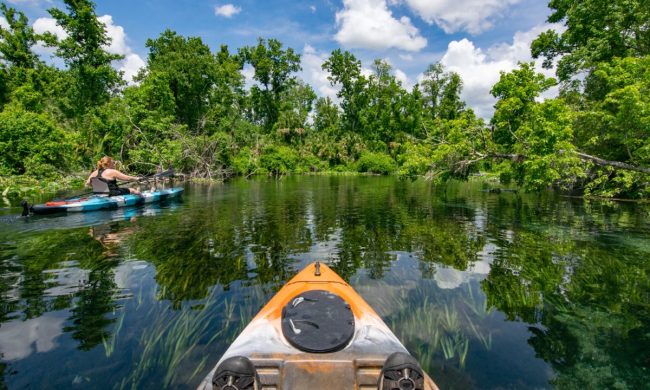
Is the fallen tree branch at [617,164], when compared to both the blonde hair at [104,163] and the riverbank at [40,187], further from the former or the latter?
the blonde hair at [104,163]

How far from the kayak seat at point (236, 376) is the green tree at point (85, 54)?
140 ft

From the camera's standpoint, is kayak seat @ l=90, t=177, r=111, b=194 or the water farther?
kayak seat @ l=90, t=177, r=111, b=194

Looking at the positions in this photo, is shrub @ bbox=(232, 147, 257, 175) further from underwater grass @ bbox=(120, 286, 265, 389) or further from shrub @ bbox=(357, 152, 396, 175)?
underwater grass @ bbox=(120, 286, 265, 389)

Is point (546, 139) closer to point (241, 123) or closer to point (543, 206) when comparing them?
point (543, 206)

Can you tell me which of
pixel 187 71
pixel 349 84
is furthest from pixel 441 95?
pixel 187 71

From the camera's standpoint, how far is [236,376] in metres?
2.74

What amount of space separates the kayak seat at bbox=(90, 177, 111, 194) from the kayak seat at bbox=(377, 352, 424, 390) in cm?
1568

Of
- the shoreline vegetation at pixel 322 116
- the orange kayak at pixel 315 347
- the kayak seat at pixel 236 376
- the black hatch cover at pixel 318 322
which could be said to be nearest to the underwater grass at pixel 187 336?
the orange kayak at pixel 315 347

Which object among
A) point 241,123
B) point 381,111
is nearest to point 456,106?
point 381,111

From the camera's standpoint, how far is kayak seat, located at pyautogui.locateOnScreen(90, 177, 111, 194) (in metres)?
14.2

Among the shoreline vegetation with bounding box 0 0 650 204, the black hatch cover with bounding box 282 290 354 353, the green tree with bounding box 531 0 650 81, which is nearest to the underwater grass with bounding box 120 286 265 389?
the black hatch cover with bounding box 282 290 354 353

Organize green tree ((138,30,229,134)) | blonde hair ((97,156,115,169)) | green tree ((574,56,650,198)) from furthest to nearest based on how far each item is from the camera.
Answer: green tree ((138,30,229,134)), green tree ((574,56,650,198)), blonde hair ((97,156,115,169))

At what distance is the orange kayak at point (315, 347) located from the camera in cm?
291

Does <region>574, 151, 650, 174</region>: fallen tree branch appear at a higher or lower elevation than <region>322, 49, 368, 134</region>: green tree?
lower
